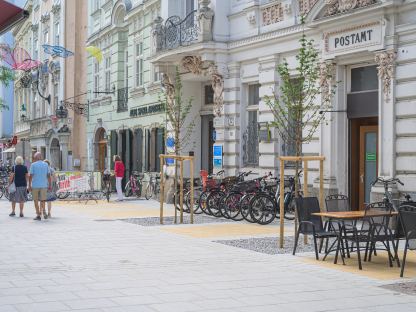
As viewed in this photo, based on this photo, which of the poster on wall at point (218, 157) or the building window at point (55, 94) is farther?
the building window at point (55, 94)

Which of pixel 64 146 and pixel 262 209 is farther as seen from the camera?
pixel 64 146

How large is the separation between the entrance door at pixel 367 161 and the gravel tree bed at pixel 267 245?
366cm

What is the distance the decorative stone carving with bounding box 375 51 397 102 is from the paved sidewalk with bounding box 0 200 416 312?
5.46 m

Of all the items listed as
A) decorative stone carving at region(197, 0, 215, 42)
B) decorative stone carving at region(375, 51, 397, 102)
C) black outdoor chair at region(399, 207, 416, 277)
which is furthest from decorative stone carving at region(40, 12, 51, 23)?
black outdoor chair at region(399, 207, 416, 277)

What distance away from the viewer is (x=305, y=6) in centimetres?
1845

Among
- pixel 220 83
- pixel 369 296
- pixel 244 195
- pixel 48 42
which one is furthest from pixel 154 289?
pixel 48 42

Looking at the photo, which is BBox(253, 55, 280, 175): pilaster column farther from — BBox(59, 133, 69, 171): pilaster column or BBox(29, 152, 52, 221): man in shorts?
BBox(59, 133, 69, 171): pilaster column

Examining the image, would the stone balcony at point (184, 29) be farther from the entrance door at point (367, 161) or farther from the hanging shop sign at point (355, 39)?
the entrance door at point (367, 161)

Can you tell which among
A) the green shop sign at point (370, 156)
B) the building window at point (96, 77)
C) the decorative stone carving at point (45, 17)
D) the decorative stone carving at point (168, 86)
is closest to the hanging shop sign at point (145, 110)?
the decorative stone carving at point (168, 86)

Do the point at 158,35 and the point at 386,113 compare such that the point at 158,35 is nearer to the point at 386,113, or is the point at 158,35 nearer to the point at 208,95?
the point at 208,95

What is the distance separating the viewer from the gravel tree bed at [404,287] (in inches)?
343

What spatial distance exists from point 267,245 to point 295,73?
22.9 feet

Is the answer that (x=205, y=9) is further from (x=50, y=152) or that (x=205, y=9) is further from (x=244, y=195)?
(x=50, y=152)

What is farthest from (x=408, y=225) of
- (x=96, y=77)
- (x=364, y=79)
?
(x=96, y=77)
